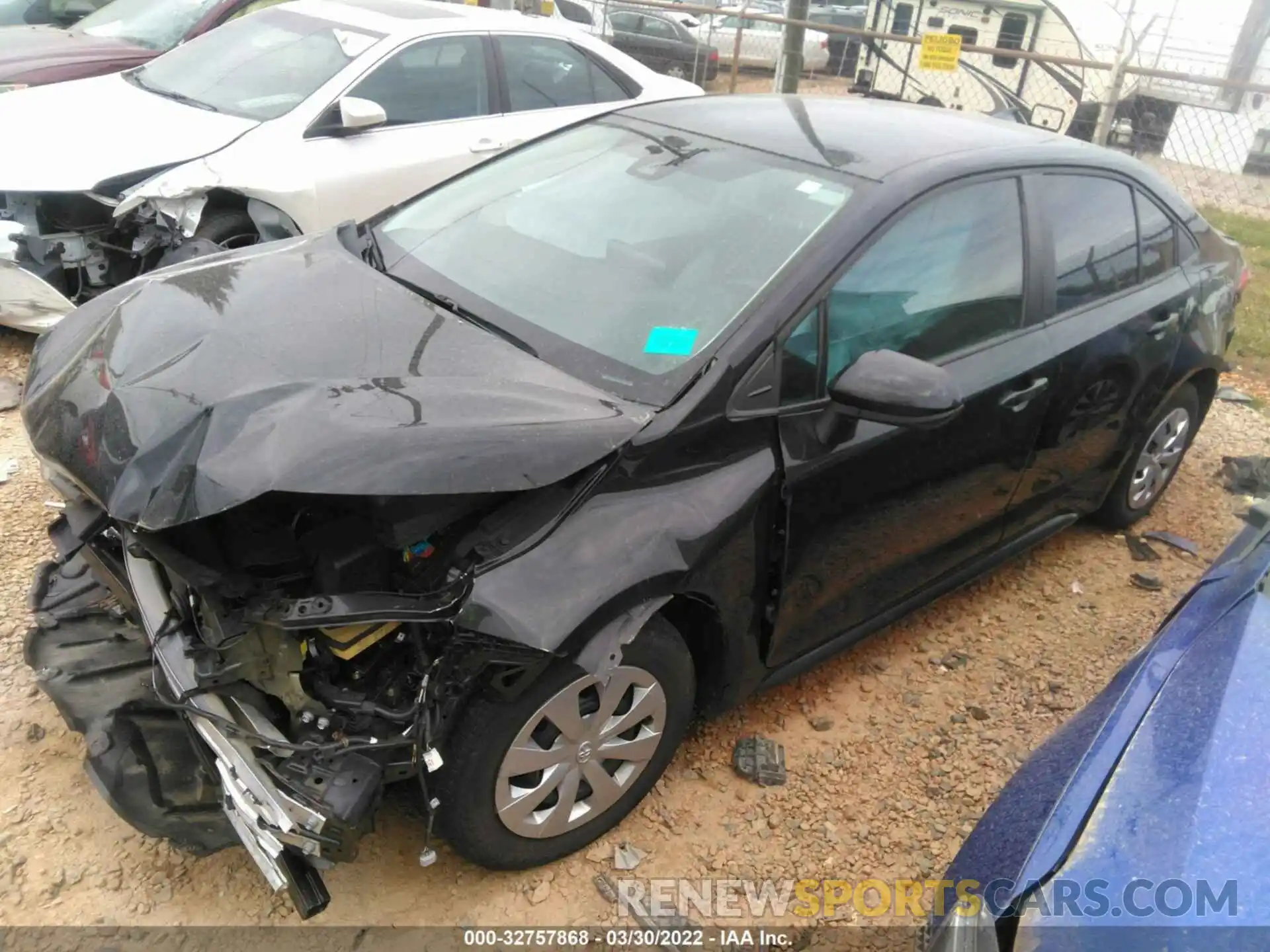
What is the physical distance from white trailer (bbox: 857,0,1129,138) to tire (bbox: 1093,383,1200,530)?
605cm

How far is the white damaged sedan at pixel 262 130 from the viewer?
4410 millimetres

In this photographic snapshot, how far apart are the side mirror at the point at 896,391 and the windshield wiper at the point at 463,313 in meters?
0.80

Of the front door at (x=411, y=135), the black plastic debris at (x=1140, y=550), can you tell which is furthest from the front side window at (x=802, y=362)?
the front door at (x=411, y=135)

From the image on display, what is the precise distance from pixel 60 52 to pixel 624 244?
5.88 metres

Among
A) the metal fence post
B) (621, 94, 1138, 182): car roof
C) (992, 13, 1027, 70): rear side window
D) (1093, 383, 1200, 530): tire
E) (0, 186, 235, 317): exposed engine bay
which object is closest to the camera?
(621, 94, 1138, 182): car roof

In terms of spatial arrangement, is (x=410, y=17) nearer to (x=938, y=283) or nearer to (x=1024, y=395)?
(x=938, y=283)

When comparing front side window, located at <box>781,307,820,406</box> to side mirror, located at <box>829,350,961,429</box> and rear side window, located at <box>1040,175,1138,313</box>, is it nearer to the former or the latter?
side mirror, located at <box>829,350,961,429</box>

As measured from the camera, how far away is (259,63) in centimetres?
526

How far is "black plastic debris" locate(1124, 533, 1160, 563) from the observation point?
407 cm

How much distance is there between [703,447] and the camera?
2234 mm

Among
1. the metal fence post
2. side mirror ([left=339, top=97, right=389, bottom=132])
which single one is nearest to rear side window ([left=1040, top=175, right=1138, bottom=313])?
side mirror ([left=339, top=97, right=389, bottom=132])

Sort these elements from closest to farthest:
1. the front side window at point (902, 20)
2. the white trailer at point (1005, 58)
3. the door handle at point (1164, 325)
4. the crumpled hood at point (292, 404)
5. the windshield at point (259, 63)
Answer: the crumpled hood at point (292, 404) → the door handle at point (1164, 325) → the windshield at point (259, 63) → the white trailer at point (1005, 58) → the front side window at point (902, 20)

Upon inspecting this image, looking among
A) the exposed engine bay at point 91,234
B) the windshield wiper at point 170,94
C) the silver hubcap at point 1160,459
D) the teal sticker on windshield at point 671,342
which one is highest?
the teal sticker on windshield at point 671,342

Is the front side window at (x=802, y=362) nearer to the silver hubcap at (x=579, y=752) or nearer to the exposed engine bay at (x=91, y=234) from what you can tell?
the silver hubcap at (x=579, y=752)
